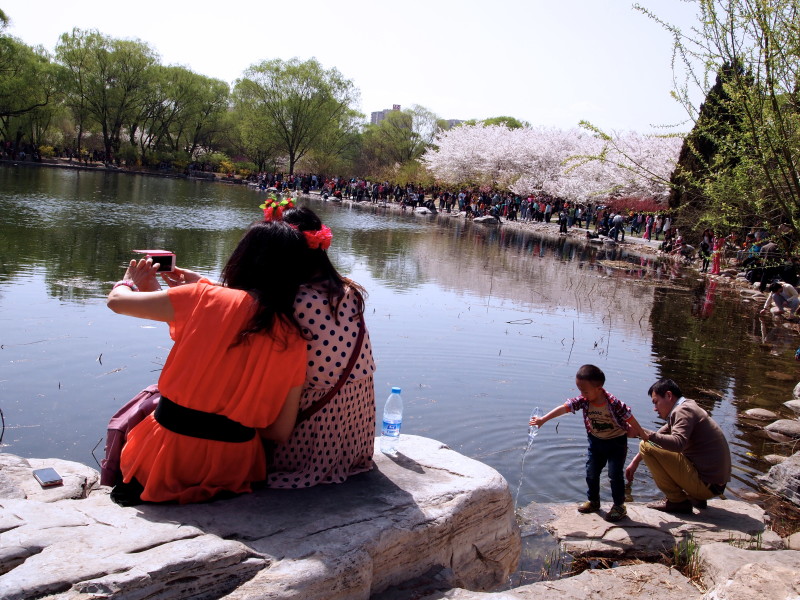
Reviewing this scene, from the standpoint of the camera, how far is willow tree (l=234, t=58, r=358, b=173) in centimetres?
5538

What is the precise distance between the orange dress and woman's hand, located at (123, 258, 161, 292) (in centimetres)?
50

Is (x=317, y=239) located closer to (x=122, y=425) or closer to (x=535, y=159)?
(x=122, y=425)

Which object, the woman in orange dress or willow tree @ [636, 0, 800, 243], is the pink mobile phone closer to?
the woman in orange dress

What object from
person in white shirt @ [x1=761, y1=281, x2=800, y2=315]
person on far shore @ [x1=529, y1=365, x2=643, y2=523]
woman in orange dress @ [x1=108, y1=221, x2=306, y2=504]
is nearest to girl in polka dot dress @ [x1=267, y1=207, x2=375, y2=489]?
woman in orange dress @ [x1=108, y1=221, x2=306, y2=504]

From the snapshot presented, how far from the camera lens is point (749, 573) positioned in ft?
10.6

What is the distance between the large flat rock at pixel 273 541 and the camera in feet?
7.47

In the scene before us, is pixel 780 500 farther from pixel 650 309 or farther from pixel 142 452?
pixel 650 309

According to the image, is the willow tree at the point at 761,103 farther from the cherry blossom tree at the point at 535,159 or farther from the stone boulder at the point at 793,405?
the cherry blossom tree at the point at 535,159

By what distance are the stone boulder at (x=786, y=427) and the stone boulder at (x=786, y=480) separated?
126cm

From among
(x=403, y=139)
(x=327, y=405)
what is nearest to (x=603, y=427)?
(x=327, y=405)

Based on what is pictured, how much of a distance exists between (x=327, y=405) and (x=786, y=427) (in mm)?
5584

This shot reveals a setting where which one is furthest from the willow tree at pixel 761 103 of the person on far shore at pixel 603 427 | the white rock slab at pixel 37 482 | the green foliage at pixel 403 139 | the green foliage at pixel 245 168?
the green foliage at pixel 403 139

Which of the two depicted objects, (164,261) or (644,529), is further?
(644,529)

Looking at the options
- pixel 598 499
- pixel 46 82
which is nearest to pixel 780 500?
pixel 598 499
